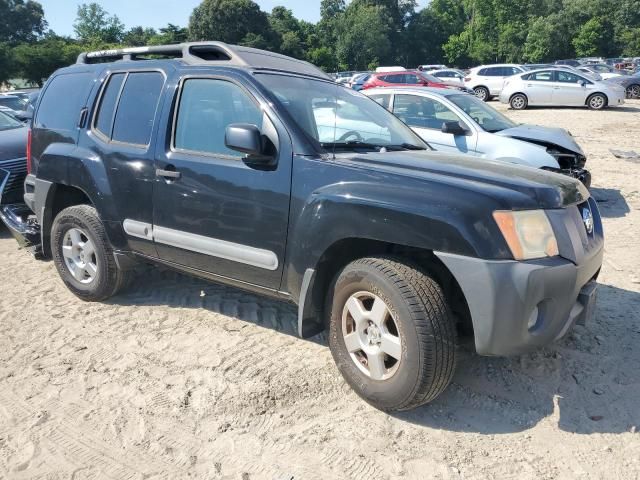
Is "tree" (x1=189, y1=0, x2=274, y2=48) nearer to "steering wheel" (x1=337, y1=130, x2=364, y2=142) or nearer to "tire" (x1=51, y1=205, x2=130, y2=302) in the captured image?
"tire" (x1=51, y1=205, x2=130, y2=302)

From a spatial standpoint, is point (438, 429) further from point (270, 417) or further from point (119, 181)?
point (119, 181)

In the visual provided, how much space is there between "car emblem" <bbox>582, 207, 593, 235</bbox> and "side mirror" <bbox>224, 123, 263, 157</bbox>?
1.94 meters

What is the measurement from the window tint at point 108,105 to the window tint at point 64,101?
234 millimetres

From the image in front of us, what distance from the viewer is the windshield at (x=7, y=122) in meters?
7.72

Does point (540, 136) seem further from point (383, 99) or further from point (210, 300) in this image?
point (210, 300)

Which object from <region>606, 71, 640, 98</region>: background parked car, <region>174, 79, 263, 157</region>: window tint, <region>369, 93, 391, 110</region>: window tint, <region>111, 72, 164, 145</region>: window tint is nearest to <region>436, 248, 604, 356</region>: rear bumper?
<region>174, 79, 263, 157</region>: window tint

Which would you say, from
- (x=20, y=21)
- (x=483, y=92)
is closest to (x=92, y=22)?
(x=20, y=21)

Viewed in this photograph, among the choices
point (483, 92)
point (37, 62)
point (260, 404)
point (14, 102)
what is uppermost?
point (37, 62)

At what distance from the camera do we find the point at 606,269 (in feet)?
17.2

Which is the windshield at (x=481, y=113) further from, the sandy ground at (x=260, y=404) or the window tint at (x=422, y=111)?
the sandy ground at (x=260, y=404)

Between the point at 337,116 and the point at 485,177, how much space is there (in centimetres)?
129

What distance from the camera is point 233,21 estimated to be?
226 ft

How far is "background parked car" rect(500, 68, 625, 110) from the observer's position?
66.6 feet

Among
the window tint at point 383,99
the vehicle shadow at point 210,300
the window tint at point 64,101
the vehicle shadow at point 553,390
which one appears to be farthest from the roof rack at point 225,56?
the window tint at point 383,99
